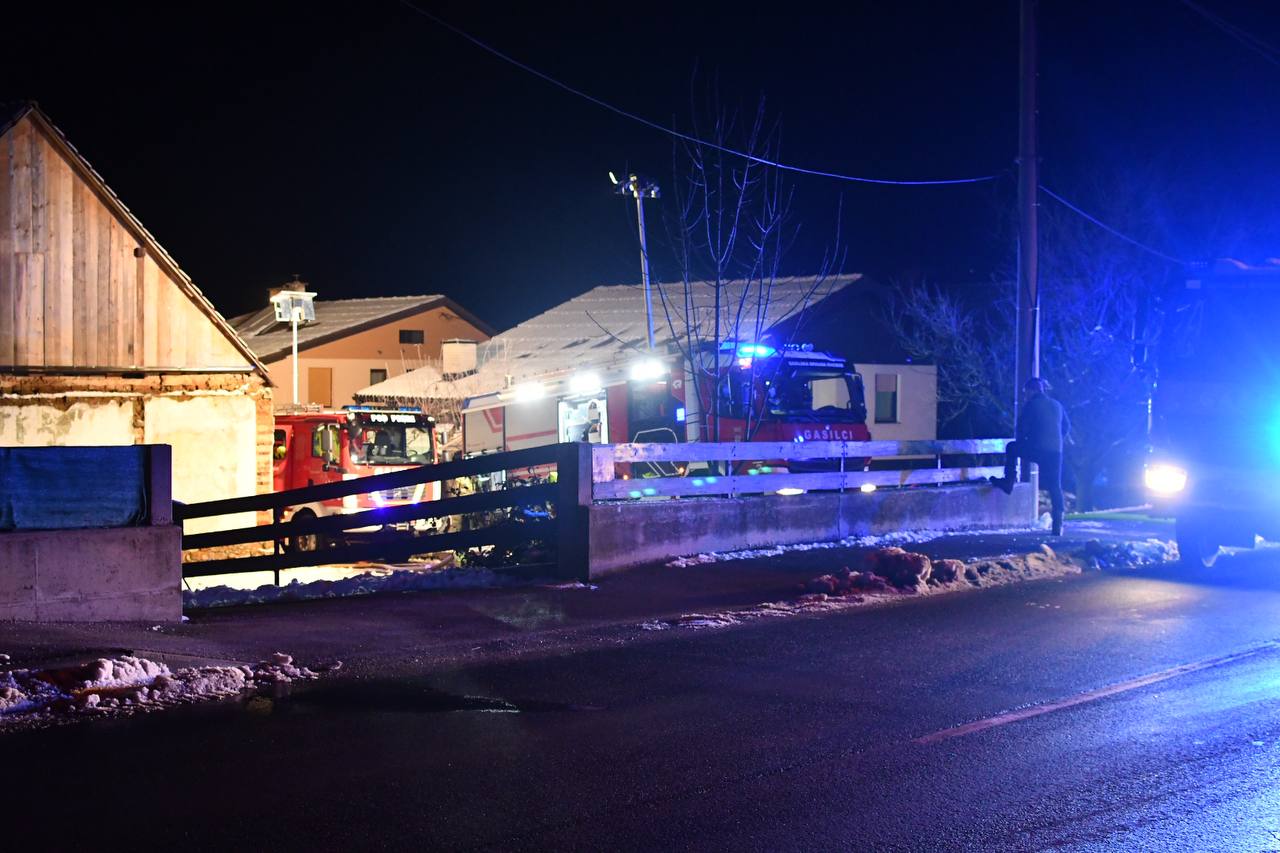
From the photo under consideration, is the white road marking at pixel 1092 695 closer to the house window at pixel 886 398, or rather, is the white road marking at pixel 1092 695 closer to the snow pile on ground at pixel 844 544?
the snow pile on ground at pixel 844 544

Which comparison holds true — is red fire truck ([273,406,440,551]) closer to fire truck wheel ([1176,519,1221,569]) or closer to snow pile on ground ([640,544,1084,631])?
snow pile on ground ([640,544,1084,631])

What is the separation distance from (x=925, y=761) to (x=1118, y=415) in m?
24.2

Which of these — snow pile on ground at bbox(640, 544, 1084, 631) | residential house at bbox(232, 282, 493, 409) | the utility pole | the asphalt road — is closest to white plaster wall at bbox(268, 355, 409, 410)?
residential house at bbox(232, 282, 493, 409)

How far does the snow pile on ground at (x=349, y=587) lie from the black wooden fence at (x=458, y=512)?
255 millimetres

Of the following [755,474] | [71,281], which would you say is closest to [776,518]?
[755,474]

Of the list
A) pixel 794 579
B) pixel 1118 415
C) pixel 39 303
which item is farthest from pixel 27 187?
pixel 1118 415

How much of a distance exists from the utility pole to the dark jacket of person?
214 centimetres

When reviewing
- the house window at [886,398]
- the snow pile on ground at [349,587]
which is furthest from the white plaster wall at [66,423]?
the house window at [886,398]

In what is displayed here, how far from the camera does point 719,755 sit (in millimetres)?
6340

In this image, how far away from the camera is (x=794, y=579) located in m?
12.2

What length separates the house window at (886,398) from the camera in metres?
36.4

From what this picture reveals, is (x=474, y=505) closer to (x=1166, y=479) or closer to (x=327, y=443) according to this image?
(x=1166, y=479)

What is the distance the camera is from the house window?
3644 centimetres

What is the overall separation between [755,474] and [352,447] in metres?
11.7
